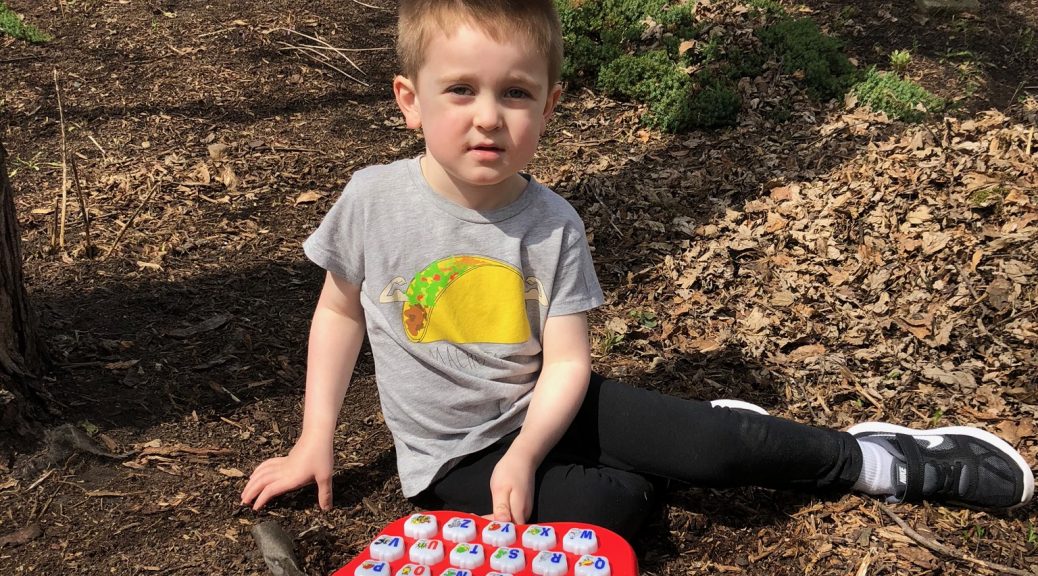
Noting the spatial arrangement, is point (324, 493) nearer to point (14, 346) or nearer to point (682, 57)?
point (14, 346)

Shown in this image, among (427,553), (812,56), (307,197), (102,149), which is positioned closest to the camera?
(427,553)

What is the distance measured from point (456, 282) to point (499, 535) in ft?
2.29

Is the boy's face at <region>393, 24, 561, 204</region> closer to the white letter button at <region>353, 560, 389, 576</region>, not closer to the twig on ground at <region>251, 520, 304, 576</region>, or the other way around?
the white letter button at <region>353, 560, 389, 576</region>

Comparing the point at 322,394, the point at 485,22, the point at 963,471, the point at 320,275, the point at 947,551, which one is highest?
the point at 485,22

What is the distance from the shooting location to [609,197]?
5.07 m

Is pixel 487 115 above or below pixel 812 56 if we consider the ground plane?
above

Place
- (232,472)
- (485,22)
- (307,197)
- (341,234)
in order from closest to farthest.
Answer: (485,22), (341,234), (232,472), (307,197)

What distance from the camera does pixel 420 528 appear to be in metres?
2.53

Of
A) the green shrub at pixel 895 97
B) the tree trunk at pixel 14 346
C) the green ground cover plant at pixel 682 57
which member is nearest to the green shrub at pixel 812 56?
the green ground cover plant at pixel 682 57

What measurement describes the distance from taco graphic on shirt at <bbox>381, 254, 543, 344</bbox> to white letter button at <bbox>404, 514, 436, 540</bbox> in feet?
1.65

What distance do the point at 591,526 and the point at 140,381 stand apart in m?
1.74

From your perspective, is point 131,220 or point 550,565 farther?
point 131,220

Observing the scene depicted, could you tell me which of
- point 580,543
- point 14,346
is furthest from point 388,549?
point 14,346

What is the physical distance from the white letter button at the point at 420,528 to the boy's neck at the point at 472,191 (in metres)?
0.87
